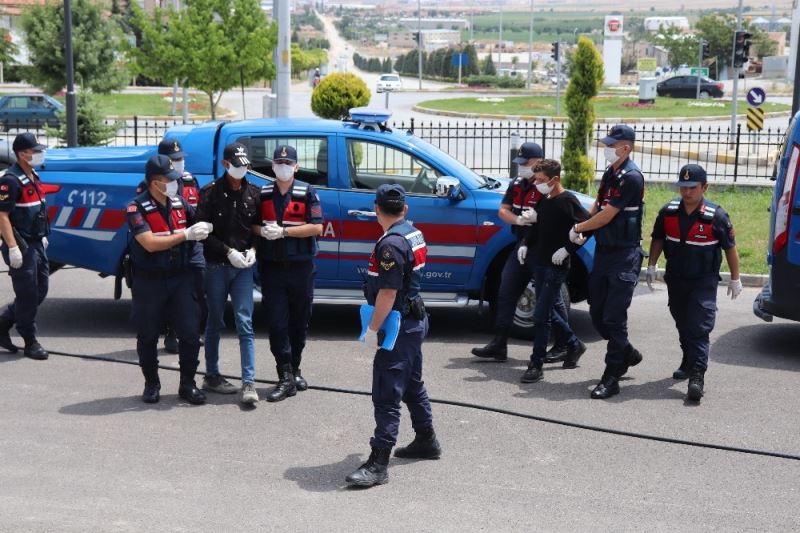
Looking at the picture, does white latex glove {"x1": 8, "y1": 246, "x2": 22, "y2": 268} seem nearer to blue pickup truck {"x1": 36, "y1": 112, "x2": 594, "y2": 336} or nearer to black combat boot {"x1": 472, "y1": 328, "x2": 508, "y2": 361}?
blue pickup truck {"x1": 36, "y1": 112, "x2": 594, "y2": 336}

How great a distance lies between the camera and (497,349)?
892cm

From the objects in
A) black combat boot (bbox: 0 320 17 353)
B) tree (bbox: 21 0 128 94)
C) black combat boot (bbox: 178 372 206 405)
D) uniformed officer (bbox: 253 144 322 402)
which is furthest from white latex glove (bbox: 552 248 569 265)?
tree (bbox: 21 0 128 94)

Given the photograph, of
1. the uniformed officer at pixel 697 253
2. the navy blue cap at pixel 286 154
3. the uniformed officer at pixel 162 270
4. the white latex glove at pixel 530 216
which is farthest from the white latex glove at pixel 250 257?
the uniformed officer at pixel 697 253

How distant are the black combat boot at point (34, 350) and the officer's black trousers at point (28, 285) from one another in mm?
44

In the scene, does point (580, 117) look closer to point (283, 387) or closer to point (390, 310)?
point (283, 387)

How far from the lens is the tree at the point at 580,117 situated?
16.2 metres

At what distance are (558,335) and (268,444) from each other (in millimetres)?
2921

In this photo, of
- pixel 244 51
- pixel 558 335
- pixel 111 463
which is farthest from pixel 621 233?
pixel 244 51

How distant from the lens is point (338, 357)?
352 inches

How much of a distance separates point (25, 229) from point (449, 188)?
11.1 feet

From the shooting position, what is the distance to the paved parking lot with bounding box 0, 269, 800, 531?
18.7ft

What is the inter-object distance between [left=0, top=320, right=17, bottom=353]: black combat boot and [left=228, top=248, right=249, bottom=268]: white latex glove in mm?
2392

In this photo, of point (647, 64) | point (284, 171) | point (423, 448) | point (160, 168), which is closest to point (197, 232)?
point (160, 168)

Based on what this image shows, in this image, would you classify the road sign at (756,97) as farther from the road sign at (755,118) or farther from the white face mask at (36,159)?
the white face mask at (36,159)
